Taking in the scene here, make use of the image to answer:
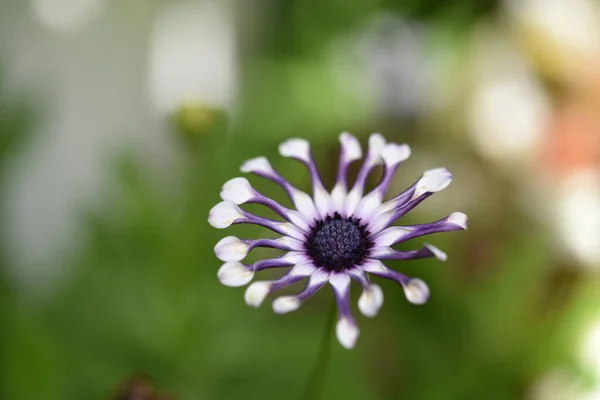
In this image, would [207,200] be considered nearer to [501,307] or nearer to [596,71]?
[501,307]

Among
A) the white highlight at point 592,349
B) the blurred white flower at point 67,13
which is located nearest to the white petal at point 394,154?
the white highlight at point 592,349

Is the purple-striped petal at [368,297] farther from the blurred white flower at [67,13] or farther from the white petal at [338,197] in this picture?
the blurred white flower at [67,13]

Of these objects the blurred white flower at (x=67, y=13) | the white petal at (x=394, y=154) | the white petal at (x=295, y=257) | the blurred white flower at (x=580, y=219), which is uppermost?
the blurred white flower at (x=67, y=13)

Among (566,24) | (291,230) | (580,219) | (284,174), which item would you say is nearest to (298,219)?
(291,230)

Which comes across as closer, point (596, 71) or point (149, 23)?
point (596, 71)

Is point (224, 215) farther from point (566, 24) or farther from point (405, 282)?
point (566, 24)

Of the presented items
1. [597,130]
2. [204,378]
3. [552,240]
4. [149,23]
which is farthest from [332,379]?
[149,23]

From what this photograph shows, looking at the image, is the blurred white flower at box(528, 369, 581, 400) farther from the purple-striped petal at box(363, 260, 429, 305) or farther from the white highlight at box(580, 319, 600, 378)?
the purple-striped petal at box(363, 260, 429, 305)

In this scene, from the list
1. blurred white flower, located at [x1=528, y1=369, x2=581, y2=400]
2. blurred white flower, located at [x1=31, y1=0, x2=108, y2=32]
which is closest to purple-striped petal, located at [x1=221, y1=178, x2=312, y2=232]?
blurred white flower, located at [x1=528, y1=369, x2=581, y2=400]
